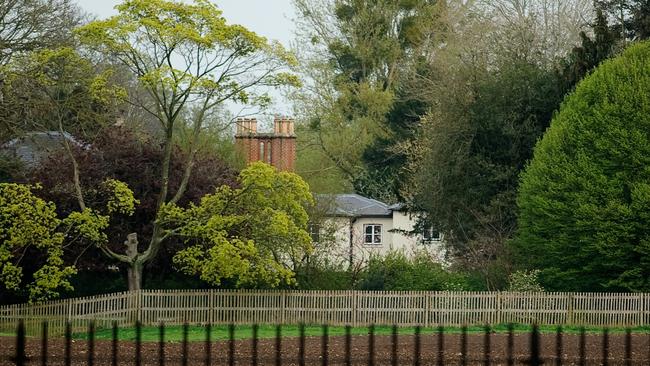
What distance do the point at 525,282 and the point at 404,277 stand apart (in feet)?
14.8

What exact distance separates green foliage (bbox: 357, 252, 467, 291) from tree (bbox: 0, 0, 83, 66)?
1410 centimetres

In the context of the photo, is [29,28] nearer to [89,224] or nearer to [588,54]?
[89,224]

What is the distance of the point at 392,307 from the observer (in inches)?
1570

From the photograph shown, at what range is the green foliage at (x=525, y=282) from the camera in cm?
4234

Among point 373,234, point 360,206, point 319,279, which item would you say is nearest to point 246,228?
point 319,279

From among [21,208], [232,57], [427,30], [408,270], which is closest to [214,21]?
[232,57]

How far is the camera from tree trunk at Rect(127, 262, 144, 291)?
40.0m

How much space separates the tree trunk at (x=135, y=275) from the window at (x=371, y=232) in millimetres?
27606

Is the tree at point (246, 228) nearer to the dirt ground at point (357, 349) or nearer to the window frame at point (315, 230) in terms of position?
the dirt ground at point (357, 349)

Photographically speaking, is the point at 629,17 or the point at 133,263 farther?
the point at 629,17

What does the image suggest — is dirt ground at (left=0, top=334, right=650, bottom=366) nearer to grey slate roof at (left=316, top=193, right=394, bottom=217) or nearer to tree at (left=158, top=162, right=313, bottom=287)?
tree at (left=158, top=162, right=313, bottom=287)

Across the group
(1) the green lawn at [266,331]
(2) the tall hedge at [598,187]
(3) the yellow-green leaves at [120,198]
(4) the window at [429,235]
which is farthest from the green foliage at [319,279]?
(4) the window at [429,235]

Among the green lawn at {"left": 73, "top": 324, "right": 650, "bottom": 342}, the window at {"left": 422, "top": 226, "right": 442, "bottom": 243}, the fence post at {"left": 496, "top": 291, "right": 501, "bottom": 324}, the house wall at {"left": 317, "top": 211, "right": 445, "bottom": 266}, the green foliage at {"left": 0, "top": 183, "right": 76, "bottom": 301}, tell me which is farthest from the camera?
the house wall at {"left": 317, "top": 211, "right": 445, "bottom": 266}

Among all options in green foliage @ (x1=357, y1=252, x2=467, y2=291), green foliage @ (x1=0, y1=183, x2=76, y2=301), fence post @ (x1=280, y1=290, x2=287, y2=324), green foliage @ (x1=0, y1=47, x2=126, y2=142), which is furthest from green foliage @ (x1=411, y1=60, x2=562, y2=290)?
green foliage @ (x1=0, y1=183, x2=76, y2=301)
